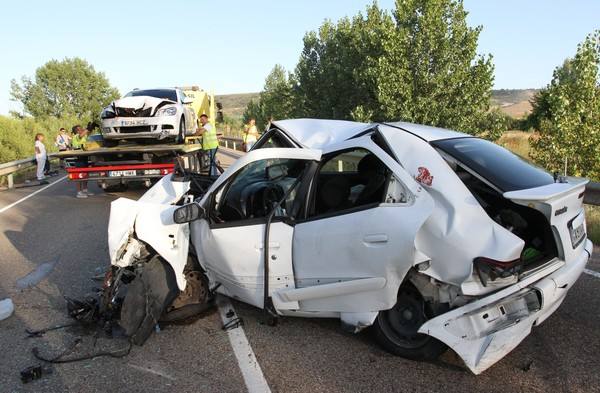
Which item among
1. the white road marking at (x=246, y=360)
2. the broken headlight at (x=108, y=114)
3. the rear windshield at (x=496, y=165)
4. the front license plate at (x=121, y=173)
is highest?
the broken headlight at (x=108, y=114)

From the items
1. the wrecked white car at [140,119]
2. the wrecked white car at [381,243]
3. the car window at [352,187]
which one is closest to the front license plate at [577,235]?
the wrecked white car at [381,243]

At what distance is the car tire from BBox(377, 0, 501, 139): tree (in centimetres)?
1673

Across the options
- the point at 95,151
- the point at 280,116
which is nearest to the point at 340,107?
the point at 280,116

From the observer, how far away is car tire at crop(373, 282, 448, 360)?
11.1 ft

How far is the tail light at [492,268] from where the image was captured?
3012 millimetres

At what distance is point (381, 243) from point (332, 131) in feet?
4.63

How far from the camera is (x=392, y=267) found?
10.8 feet

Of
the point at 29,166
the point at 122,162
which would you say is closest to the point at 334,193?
the point at 122,162

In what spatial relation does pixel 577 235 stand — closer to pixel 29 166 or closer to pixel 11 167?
pixel 11 167

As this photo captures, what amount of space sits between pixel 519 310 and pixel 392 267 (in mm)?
834

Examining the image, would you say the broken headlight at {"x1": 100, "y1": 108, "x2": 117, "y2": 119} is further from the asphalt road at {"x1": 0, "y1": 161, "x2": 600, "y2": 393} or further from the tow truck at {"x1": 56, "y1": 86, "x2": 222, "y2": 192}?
the asphalt road at {"x1": 0, "y1": 161, "x2": 600, "y2": 393}

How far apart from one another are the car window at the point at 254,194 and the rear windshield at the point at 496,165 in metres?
1.19

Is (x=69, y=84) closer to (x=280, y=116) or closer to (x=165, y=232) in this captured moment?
(x=280, y=116)

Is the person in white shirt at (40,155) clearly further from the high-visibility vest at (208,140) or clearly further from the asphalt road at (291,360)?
the asphalt road at (291,360)
